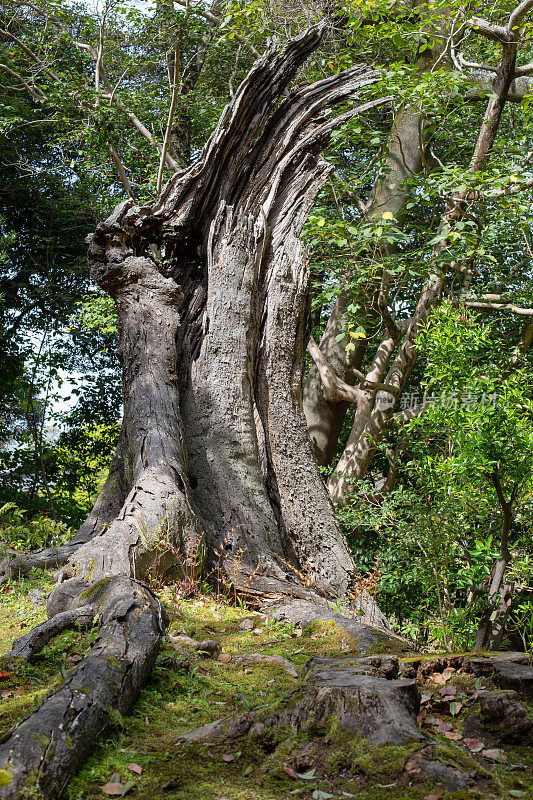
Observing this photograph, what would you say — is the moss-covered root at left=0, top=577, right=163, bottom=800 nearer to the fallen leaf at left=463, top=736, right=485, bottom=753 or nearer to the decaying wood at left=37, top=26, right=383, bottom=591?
the decaying wood at left=37, top=26, right=383, bottom=591

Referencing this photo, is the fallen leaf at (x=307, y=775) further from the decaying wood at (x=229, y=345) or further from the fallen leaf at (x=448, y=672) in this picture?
the decaying wood at (x=229, y=345)

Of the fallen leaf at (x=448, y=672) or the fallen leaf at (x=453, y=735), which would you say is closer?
the fallen leaf at (x=453, y=735)

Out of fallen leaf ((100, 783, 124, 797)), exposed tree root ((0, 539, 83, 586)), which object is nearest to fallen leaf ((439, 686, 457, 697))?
fallen leaf ((100, 783, 124, 797))

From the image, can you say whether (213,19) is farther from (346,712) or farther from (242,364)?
(346,712)

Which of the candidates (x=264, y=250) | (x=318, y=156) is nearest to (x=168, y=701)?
(x=264, y=250)

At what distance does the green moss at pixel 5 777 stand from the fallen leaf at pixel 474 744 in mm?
1472

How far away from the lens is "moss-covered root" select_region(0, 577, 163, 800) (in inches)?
69.6

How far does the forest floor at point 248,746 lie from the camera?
6.17 feet

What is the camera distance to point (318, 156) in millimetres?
7195

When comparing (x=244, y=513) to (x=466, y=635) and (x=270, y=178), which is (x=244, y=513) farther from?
(x=270, y=178)

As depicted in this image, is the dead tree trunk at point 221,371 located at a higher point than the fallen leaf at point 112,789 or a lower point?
higher

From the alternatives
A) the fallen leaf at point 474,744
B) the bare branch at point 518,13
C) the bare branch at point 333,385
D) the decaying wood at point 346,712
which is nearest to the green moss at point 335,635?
the decaying wood at point 346,712

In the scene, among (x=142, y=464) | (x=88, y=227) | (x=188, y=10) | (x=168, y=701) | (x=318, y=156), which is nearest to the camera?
(x=168, y=701)

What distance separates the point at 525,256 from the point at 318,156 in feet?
11.2
